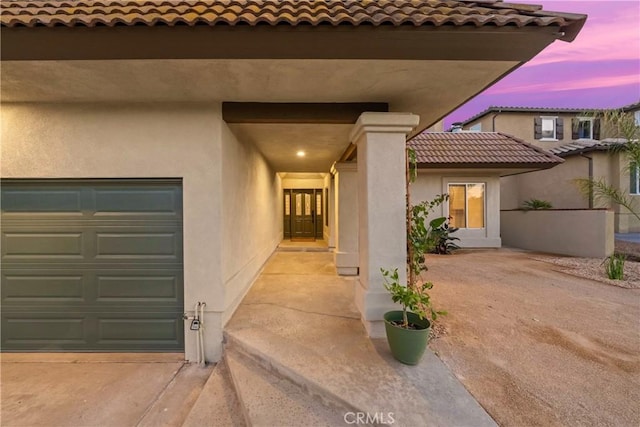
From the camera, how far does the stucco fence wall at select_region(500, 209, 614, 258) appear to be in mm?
7472

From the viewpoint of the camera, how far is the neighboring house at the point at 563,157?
11.8 meters

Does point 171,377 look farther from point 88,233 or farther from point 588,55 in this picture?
point 588,55

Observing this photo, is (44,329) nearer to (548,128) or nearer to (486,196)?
(486,196)

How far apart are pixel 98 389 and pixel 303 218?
863 cm

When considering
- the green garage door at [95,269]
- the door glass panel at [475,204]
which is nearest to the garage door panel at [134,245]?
the green garage door at [95,269]

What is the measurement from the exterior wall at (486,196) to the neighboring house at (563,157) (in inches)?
112

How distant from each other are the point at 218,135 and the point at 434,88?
2530 millimetres

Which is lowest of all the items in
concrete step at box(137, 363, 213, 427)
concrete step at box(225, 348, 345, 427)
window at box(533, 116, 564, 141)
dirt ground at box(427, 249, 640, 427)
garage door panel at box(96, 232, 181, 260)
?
concrete step at box(137, 363, 213, 427)

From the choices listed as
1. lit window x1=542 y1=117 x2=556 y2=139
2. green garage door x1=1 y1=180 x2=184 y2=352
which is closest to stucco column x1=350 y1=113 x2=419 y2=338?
green garage door x1=1 y1=180 x2=184 y2=352

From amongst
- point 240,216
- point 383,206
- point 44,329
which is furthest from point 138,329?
point 383,206

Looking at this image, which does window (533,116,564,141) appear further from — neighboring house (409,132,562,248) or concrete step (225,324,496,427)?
concrete step (225,324,496,427)

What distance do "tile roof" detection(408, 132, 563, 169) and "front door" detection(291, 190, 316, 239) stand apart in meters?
4.51

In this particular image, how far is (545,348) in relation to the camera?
294 centimetres

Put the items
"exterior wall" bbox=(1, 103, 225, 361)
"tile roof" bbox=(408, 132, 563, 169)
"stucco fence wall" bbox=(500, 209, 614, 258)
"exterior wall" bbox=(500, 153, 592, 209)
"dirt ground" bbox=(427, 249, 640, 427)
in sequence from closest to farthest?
"dirt ground" bbox=(427, 249, 640, 427) < "exterior wall" bbox=(1, 103, 225, 361) < "stucco fence wall" bbox=(500, 209, 614, 258) < "tile roof" bbox=(408, 132, 563, 169) < "exterior wall" bbox=(500, 153, 592, 209)
